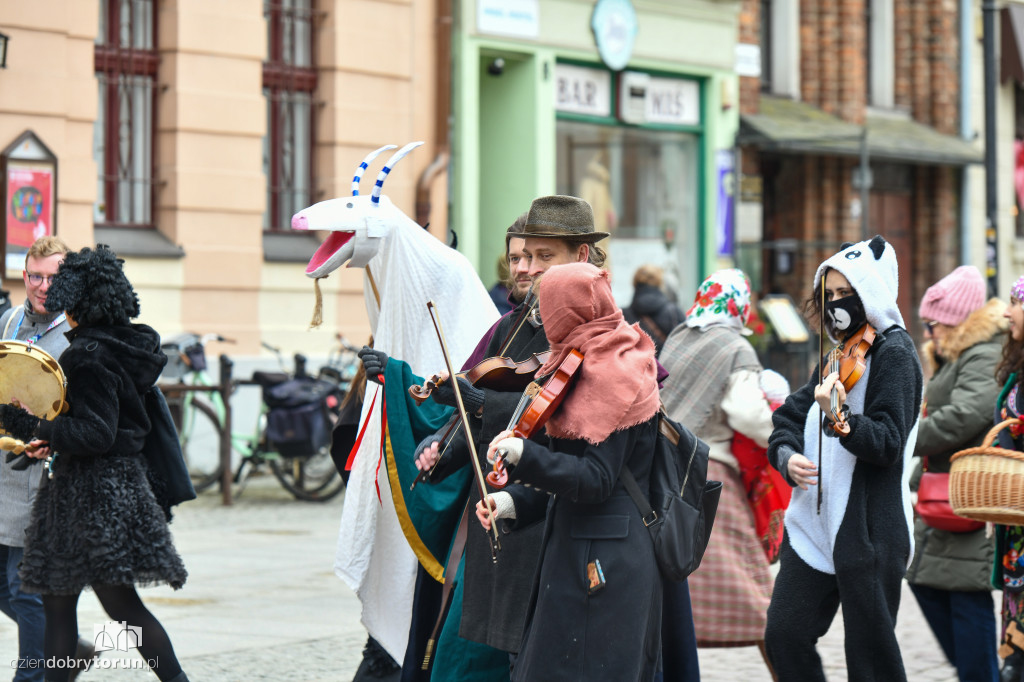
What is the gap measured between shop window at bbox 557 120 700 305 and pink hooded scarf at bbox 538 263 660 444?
1409cm

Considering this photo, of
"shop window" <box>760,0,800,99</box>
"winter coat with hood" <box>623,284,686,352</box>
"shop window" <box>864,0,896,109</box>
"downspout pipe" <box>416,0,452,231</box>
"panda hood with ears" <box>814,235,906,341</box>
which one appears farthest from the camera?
"shop window" <box>864,0,896,109</box>

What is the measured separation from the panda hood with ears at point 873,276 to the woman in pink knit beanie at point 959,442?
4.32ft

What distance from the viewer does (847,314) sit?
5547 mm

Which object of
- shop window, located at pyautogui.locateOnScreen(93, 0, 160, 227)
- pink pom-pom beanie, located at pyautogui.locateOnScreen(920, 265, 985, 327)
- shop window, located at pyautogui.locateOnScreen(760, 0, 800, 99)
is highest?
shop window, located at pyautogui.locateOnScreen(760, 0, 800, 99)

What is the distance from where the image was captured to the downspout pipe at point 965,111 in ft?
79.9

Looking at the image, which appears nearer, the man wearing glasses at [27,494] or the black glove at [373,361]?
the black glove at [373,361]

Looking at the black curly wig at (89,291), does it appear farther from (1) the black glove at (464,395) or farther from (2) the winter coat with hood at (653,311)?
(2) the winter coat with hood at (653,311)

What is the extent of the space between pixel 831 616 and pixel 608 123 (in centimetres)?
1435

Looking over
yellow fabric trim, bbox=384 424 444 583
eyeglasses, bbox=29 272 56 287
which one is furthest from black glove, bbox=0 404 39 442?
yellow fabric trim, bbox=384 424 444 583

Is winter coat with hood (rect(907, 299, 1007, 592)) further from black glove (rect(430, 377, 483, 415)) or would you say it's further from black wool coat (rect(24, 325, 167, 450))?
black wool coat (rect(24, 325, 167, 450))

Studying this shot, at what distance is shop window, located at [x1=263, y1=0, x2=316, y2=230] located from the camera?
Answer: 16125mm

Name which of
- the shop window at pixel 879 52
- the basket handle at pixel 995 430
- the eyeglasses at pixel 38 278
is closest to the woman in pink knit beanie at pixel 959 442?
the basket handle at pixel 995 430

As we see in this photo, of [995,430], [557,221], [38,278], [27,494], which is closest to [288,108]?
[38,278]

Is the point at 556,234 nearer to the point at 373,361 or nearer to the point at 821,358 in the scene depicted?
the point at 373,361
